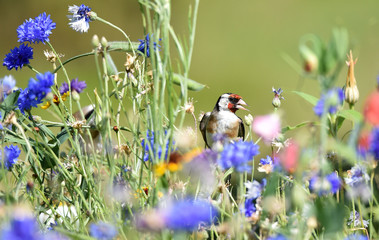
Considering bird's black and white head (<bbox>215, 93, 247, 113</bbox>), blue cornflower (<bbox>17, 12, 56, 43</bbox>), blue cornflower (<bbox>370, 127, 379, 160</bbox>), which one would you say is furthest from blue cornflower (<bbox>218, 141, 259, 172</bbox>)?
bird's black and white head (<bbox>215, 93, 247, 113</bbox>)

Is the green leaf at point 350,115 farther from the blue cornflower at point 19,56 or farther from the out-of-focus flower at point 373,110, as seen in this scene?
the blue cornflower at point 19,56

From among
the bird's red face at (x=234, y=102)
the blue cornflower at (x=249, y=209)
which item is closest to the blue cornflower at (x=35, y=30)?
the blue cornflower at (x=249, y=209)

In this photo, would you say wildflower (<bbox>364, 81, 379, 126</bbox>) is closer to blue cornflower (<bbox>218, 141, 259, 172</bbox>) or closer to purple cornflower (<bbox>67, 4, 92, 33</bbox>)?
blue cornflower (<bbox>218, 141, 259, 172</bbox>)

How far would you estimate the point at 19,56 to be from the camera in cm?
74

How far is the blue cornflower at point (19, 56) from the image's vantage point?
739mm

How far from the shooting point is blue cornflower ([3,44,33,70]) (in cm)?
74

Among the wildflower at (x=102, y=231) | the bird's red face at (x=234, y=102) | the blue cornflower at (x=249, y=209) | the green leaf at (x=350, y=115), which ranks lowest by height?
the blue cornflower at (x=249, y=209)

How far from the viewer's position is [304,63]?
0.33m

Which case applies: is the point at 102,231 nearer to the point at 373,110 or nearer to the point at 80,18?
the point at 373,110

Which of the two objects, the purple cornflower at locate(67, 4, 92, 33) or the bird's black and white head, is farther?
the bird's black and white head

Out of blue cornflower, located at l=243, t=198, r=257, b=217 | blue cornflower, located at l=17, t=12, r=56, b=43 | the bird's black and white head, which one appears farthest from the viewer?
the bird's black and white head

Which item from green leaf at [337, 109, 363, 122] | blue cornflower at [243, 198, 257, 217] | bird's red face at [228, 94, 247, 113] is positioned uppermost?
green leaf at [337, 109, 363, 122]

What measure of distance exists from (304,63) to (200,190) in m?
0.36

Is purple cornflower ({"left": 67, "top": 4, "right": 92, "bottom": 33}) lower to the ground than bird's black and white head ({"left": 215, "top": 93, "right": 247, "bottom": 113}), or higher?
higher
